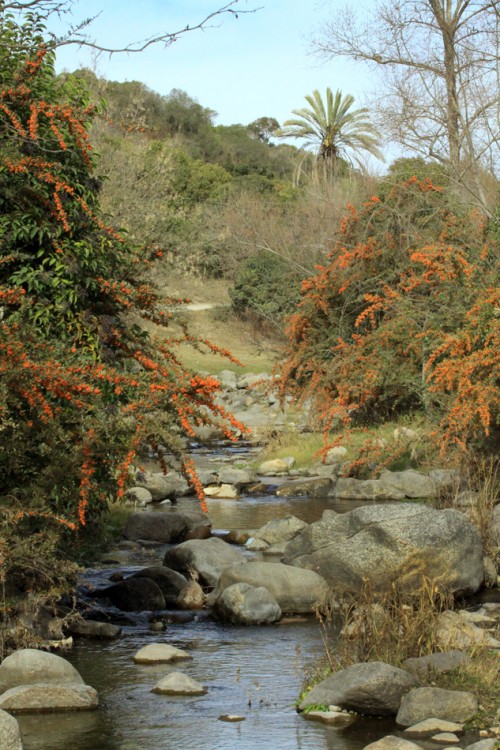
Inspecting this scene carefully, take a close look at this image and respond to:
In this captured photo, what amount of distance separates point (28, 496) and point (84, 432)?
0.75m

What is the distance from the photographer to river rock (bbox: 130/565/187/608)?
10.9m

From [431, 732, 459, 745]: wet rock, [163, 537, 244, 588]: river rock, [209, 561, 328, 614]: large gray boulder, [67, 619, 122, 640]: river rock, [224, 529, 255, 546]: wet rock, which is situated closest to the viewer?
[431, 732, 459, 745]: wet rock

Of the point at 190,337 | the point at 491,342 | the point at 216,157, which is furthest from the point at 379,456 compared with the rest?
the point at 216,157

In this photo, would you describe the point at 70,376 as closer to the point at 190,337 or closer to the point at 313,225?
the point at 190,337

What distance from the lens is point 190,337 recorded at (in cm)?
1022

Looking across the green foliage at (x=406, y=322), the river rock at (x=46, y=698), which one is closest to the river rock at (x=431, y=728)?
the river rock at (x=46, y=698)

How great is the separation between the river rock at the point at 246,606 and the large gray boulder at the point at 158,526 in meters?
4.08

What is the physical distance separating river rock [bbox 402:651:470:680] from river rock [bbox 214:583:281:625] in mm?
2515

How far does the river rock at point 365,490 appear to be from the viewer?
1700 cm

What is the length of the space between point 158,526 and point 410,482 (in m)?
4.83

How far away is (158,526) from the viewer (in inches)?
559

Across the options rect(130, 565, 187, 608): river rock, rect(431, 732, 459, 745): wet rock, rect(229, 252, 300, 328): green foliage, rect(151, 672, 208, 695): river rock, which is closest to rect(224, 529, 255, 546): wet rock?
rect(130, 565, 187, 608): river rock

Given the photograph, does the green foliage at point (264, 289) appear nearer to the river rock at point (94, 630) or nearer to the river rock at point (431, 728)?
the river rock at point (94, 630)

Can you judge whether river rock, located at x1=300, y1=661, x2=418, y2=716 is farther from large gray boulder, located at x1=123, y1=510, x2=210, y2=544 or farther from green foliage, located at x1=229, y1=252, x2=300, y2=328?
green foliage, located at x1=229, y1=252, x2=300, y2=328
